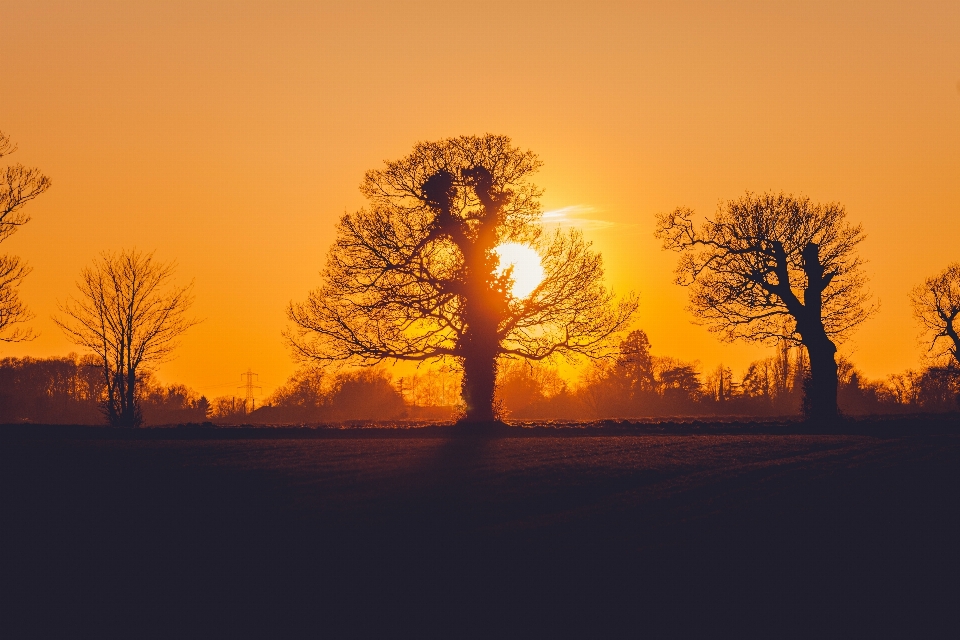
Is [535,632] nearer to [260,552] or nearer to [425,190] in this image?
[260,552]

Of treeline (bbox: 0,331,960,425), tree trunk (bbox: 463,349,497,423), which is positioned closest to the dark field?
tree trunk (bbox: 463,349,497,423)

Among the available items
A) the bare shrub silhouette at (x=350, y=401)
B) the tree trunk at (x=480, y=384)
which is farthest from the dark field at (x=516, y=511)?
the bare shrub silhouette at (x=350, y=401)

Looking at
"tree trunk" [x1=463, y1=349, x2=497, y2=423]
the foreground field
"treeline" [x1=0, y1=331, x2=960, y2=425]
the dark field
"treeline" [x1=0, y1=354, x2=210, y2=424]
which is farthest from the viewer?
"treeline" [x1=0, y1=354, x2=210, y2=424]

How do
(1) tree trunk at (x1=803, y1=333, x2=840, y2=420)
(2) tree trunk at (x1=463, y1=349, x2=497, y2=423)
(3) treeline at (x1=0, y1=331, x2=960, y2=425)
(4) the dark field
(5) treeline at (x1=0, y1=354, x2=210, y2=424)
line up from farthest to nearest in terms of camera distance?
(5) treeline at (x1=0, y1=354, x2=210, y2=424) → (3) treeline at (x1=0, y1=331, x2=960, y2=425) → (1) tree trunk at (x1=803, y1=333, x2=840, y2=420) → (2) tree trunk at (x1=463, y1=349, x2=497, y2=423) → (4) the dark field

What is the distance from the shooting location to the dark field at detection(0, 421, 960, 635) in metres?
13.5

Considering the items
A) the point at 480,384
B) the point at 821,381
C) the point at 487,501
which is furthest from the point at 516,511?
the point at 821,381

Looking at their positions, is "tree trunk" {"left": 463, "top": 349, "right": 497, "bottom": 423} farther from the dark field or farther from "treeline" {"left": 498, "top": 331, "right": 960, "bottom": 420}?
"treeline" {"left": 498, "top": 331, "right": 960, "bottom": 420}

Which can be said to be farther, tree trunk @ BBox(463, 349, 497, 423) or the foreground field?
tree trunk @ BBox(463, 349, 497, 423)

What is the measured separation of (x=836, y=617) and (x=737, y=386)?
332 ft

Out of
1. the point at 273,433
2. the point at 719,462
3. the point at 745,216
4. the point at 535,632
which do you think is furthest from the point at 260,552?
the point at 745,216

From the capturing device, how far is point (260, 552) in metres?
14.2

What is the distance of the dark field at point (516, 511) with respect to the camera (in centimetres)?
1352

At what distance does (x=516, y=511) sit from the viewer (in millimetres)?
17484

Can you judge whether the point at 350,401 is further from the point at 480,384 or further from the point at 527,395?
the point at 480,384
